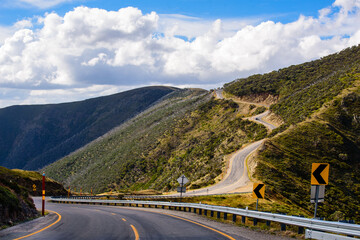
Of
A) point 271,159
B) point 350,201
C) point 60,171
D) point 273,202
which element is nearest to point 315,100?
point 271,159

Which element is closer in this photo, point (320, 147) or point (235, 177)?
point (320, 147)

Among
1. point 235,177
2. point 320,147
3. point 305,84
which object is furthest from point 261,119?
point 235,177

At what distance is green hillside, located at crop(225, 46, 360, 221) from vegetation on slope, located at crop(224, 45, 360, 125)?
1.25 feet

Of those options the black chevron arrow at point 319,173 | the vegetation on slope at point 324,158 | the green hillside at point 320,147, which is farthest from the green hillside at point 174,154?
the black chevron arrow at point 319,173

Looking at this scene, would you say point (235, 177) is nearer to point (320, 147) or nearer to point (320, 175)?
point (320, 147)

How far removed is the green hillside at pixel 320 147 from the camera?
40.8m

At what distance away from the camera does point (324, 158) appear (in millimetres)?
50281

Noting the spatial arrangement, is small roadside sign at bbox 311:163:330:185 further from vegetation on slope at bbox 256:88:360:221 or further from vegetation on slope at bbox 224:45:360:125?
vegetation on slope at bbox 224:45:360:125

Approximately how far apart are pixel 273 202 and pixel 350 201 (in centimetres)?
1226

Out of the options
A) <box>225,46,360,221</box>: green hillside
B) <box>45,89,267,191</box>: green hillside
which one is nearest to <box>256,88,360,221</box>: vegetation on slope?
<box>225,46,360,221</box>: green hillside

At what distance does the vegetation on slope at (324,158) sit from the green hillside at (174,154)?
1186 centimetres

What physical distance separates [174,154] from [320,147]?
45506mm

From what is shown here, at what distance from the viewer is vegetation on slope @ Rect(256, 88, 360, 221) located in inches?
1593

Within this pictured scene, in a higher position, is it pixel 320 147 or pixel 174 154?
pixel 320 147
